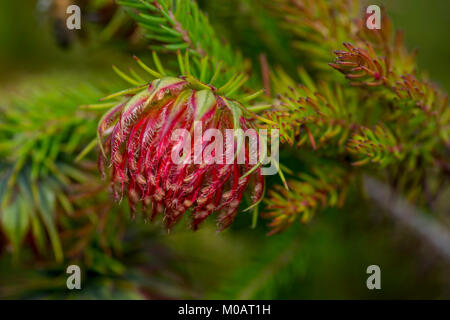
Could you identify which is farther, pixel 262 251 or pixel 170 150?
pixel 262 251

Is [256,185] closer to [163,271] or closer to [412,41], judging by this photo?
[163,271]

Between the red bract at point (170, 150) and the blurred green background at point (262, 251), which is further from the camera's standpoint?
the blurred green background at point (262, 251)

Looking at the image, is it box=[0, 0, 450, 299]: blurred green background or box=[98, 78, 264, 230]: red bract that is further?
box=[0, 0, 450, 299]: blurred green background
